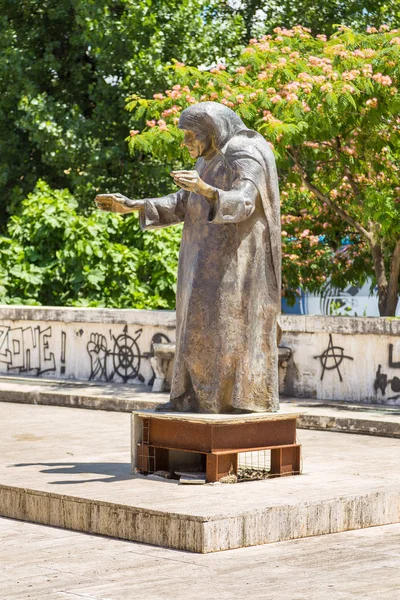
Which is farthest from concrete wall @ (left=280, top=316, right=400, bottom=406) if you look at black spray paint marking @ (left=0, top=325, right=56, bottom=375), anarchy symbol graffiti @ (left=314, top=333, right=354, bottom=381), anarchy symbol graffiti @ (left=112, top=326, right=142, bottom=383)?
black spray paint marking @ (left=0, top=325, right=56, bottom=375)

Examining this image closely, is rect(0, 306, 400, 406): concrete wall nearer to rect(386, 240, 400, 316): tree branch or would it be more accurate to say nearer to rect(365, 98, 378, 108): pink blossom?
rect(386, 240, 400, 316): tree branch

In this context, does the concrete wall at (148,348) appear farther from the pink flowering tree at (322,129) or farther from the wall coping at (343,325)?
the pink flowering tree at (322,129)

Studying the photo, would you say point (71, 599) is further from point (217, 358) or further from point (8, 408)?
point (8, 408)

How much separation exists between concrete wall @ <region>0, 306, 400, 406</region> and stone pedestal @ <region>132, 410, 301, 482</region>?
540 centimetres

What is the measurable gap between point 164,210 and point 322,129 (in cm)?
645

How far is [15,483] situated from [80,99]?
17915 millimetres

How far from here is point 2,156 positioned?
24844mm

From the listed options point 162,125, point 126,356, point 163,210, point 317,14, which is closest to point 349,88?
point 162,125

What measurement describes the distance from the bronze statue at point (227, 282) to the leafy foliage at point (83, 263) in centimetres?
1059

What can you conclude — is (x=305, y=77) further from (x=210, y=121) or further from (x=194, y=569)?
(x=194, y=569)

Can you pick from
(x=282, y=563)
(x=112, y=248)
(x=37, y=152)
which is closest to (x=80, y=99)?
(x=37, y=152)

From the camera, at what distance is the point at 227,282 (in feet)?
26.1

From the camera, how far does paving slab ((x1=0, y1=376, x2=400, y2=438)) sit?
485 inches

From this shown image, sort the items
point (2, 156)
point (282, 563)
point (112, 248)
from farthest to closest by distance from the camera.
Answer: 1. point (2, 156)
2. point (112, 248)
3. point (282, 563)
